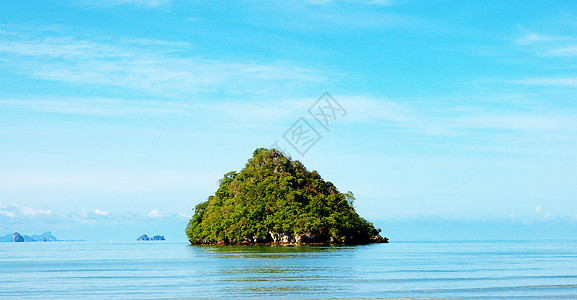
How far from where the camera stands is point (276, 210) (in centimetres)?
12762

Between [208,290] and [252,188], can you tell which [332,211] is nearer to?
[252,188]

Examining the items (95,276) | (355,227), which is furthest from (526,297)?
(355,227)

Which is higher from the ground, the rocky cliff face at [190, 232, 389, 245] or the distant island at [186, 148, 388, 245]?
the distant island at [186, 148, 388, 245]

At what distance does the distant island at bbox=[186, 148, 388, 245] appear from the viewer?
404 ft

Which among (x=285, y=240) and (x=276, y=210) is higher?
(x=276, y=210)

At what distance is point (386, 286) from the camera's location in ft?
114

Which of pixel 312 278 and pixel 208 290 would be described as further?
pixel 312 278

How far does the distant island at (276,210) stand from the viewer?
4852 inches

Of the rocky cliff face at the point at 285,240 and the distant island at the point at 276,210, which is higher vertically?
the distant island at the point at 276,210

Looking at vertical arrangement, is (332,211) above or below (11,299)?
above

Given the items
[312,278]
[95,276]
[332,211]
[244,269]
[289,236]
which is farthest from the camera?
[332,211]

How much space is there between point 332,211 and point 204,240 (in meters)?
30.5

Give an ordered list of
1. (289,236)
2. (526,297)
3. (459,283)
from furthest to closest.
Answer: (289,236)
(459,283)
(526,297)

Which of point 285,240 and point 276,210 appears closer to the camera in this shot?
point 285,240
